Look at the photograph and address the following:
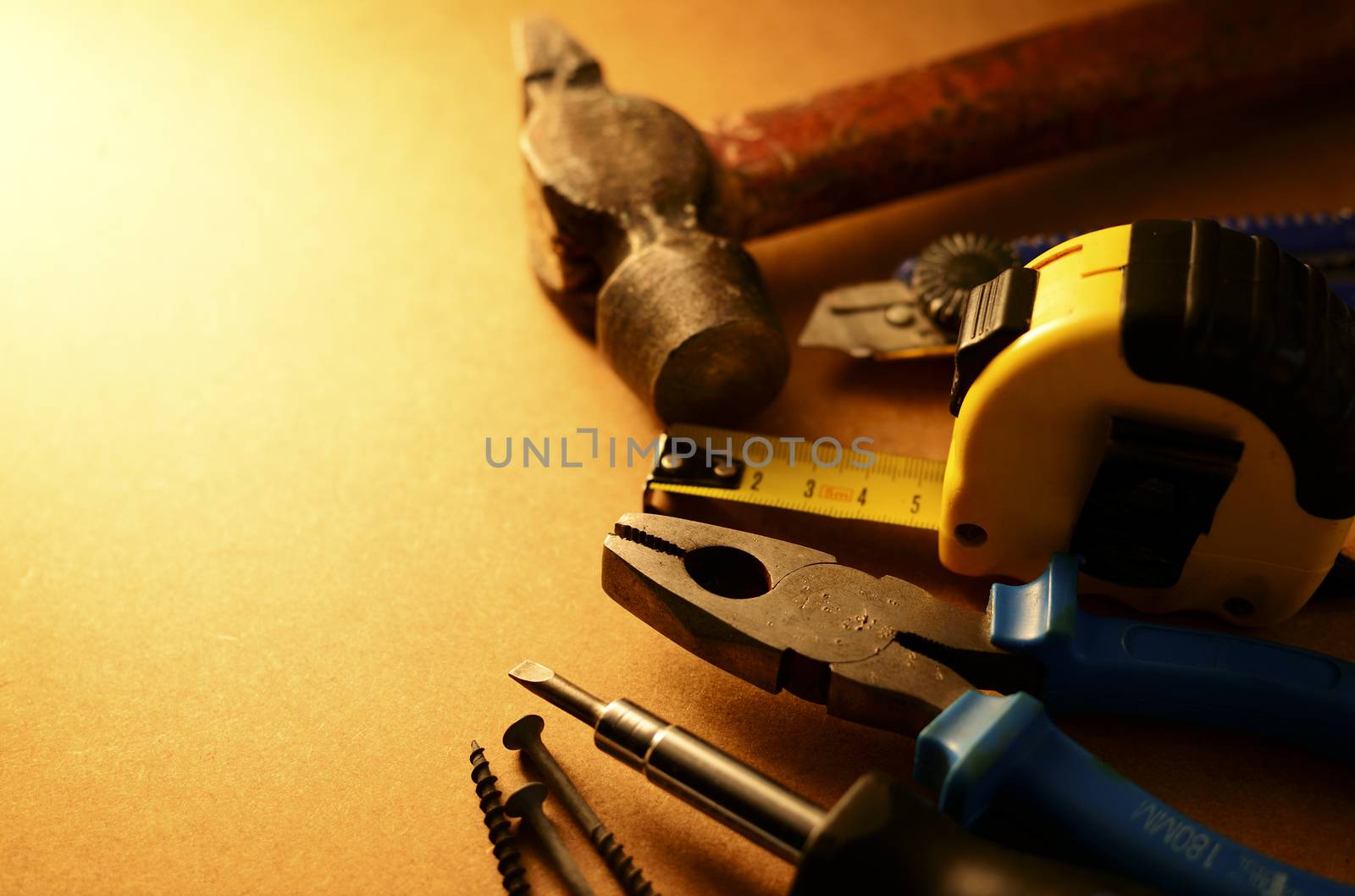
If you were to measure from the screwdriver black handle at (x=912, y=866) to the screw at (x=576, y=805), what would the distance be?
17 cm

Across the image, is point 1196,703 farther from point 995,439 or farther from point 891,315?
point 891,315

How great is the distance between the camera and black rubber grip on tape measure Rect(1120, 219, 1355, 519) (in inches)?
34.7

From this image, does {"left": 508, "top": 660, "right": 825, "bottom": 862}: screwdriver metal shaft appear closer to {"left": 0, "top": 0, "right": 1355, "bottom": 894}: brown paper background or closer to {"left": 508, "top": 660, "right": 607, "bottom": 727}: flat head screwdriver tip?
{"left": 508, "top": 660, "right": 607, "bottom": 727}: flat head screwdriver tip

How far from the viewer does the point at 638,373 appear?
1263 mm

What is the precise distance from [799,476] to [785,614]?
0.28 meters

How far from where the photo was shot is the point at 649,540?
1.05 meters

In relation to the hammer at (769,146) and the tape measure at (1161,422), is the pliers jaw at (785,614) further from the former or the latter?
the hammer at (769,146)

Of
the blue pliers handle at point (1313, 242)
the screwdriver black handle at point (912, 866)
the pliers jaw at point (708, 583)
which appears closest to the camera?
the screwdriver black handle at point (912, 866)

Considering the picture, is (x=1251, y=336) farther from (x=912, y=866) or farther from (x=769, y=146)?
(x=769, y=146)

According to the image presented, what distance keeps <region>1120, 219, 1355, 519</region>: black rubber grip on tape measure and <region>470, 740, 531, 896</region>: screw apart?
24.8 inches

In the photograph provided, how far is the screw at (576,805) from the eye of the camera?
92 cm

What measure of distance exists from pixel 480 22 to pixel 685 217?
0.88m

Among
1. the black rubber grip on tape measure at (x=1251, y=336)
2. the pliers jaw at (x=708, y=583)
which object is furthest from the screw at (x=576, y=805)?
the black rubber grip on tape measure at (x=1251, y=336)

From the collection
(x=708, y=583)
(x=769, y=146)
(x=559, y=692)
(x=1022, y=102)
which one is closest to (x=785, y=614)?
(x=708, y=583)
